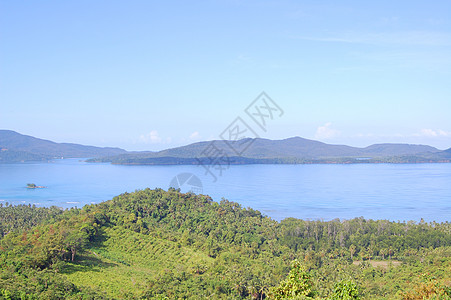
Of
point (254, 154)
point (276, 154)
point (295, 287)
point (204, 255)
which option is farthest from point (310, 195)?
point (276, 154)

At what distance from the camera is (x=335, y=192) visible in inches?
2660

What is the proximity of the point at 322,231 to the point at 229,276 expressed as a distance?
16.5 metres

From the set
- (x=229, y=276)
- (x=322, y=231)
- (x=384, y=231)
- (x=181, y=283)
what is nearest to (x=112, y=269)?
(x=181, y=283)

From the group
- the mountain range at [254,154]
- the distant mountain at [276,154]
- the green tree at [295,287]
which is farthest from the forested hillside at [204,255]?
the mountain range at [254,154]

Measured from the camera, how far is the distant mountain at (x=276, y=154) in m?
133

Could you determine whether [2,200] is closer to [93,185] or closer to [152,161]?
[93,185]

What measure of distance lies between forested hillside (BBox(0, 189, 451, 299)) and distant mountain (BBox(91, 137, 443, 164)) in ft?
190

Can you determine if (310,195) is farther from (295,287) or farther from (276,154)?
(276,154)

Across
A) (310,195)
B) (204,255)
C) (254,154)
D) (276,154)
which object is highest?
(276,154)

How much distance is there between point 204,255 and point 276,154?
139m

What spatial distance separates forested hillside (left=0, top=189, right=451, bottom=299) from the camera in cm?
1670

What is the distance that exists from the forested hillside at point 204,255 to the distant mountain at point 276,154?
57.9 meters

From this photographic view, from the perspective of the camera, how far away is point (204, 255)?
27469 millimetres

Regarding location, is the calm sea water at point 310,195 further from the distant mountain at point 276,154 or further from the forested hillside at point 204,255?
the distant mountain at point 276,154
